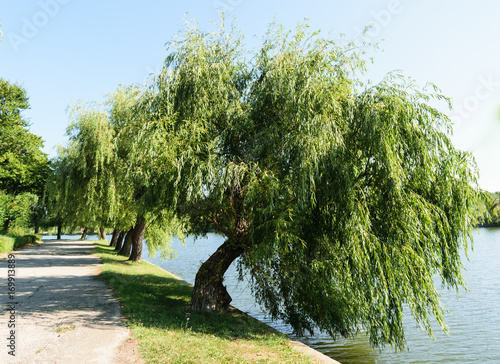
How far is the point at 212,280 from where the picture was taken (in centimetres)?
923

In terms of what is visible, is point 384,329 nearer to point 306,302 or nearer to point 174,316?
point 306,302

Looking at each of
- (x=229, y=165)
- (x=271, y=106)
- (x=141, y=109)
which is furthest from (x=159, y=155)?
(x=271, y=106)

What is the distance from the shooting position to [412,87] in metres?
7.98

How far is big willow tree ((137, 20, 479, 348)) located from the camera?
689 centimetres

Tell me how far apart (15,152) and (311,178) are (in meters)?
Result: 27.2

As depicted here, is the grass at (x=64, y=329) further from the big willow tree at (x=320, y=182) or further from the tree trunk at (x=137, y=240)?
the tree trunk at (x=137, y=240)

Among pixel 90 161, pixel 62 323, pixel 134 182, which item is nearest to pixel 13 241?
pixel 90 161

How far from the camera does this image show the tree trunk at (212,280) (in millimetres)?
9164

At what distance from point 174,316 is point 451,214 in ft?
22.6

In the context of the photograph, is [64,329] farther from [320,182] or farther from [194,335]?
[320,182]

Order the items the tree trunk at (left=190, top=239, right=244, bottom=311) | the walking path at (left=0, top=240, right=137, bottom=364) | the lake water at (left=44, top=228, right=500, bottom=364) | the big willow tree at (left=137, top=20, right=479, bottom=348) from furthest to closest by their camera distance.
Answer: the tree trunk at (left=190, top=239, right=244, bottom=311) → the lake water at (left=44, top=228, right=500, bottom=364) → the big willow tree at (left=137, top=20, right=479, bottom=348) → the walking path at (left=0, top=240, right=137, bottom=364)

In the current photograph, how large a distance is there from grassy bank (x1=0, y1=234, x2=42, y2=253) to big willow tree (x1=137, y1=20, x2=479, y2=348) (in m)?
20.3

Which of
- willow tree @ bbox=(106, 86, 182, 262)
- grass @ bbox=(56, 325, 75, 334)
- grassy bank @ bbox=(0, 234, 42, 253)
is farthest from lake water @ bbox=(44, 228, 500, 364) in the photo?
grassy bank @ bbox=(0, 234, 42, 253)

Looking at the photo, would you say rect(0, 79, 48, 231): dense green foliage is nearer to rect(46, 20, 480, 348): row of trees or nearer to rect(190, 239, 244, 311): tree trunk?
rect(46, 20, 480, 348): row of trees
